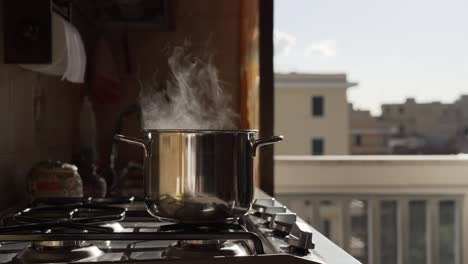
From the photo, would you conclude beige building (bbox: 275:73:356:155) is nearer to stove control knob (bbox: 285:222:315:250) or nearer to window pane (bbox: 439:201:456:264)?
window pane (bbox: 439:201:456:264)

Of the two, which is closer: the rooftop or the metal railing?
the metal railing

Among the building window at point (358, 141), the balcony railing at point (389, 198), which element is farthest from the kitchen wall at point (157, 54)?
the building window at point (358, 141)

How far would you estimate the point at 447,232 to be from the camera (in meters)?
3.22

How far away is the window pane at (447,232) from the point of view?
3143 mm

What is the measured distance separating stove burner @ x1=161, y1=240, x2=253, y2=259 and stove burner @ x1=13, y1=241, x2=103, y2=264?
3.9 inches

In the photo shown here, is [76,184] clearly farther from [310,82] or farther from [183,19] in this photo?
[310,82]

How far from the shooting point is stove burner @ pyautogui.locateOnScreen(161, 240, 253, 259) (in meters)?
0.75

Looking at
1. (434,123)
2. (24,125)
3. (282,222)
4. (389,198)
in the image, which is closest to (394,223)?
(389,198)

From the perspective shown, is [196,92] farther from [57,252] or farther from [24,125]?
[57,252]

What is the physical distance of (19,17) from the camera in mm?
1273

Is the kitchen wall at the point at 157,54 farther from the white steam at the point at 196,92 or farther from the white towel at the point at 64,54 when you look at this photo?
the white towel at the point at 64,54

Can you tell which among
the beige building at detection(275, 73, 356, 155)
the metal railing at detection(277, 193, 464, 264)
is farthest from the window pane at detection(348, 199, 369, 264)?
the beige building at detection(275, 73, 356, 155)

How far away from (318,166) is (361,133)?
16.2ft

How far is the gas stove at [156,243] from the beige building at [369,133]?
6.22 m
